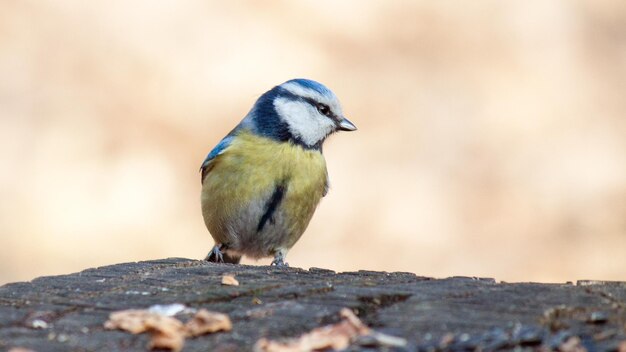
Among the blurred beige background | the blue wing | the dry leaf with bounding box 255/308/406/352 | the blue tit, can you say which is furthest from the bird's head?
the dry leaf with bounding box 255/308/406/352

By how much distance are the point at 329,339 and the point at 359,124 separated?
15.9 ft

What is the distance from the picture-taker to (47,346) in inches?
84.7

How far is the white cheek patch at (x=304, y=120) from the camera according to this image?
4.69 m

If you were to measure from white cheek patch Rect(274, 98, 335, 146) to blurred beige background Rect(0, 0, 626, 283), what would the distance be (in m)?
1.43

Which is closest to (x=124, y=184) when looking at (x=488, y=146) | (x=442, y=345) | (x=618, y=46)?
(x=488, y=146)

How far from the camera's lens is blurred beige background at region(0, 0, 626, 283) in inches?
245

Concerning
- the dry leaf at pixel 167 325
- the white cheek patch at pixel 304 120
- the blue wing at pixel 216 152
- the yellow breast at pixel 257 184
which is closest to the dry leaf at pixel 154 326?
the dry leaf at pixel 167 325

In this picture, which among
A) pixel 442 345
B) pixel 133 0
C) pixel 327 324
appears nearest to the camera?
pixel 442 345

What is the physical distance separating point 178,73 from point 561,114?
8.17 feet

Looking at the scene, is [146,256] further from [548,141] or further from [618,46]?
[618,46]

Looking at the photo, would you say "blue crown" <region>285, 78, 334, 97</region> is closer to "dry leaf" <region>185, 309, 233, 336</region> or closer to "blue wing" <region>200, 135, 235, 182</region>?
"blue wing" <region>200, 135, 235, 182</region>

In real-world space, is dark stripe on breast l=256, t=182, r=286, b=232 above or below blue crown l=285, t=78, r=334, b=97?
below

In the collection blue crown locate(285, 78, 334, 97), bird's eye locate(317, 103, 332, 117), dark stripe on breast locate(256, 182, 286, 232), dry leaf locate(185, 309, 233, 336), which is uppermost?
blue crown locate(285, 78, 334, 97)

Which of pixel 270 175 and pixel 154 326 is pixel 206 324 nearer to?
pixel 154 326
